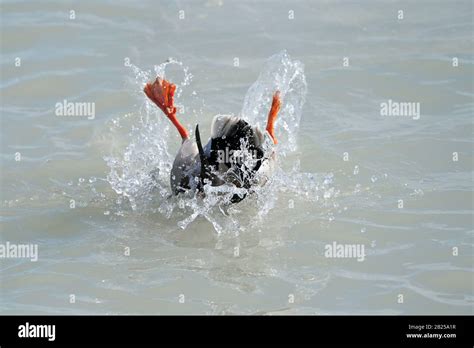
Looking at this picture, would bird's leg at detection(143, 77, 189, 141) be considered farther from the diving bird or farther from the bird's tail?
the bird's tail

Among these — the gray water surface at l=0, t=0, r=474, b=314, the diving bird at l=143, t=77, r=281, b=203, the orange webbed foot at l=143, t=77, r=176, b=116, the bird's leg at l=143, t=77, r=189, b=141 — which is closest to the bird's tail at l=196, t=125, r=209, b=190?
the diving bird at l=143, t=77, r=281, b=203

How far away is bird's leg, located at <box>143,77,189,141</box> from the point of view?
334 inches

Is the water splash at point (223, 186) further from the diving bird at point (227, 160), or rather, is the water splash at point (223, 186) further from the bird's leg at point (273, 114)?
the bird's leg at point (273, 114)

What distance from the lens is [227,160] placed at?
7.51 metres

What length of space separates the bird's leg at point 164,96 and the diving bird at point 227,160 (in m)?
0.49

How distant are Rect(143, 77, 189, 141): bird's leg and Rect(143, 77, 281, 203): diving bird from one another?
49 centimetres

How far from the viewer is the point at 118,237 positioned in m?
7.75

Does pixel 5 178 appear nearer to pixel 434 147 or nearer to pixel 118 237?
pixel 118 237

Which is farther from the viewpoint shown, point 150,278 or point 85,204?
point 85,204

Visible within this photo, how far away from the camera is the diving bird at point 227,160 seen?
7426mm

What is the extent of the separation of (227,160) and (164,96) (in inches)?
51.5

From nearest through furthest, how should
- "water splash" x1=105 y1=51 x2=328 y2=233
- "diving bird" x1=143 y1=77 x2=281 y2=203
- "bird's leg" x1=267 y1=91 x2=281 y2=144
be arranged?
1. "diving bird" x1=143 y1=77 x2=281 y2=203
2. "water splash" x1=105 y1=51 x2=328 y2=233
3. "bird's leg" x1=267 y1=91 x2=281 y2=144

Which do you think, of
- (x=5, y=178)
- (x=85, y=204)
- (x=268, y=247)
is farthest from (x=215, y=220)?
(x=5, y=178)

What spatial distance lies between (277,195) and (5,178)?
8.65ft
